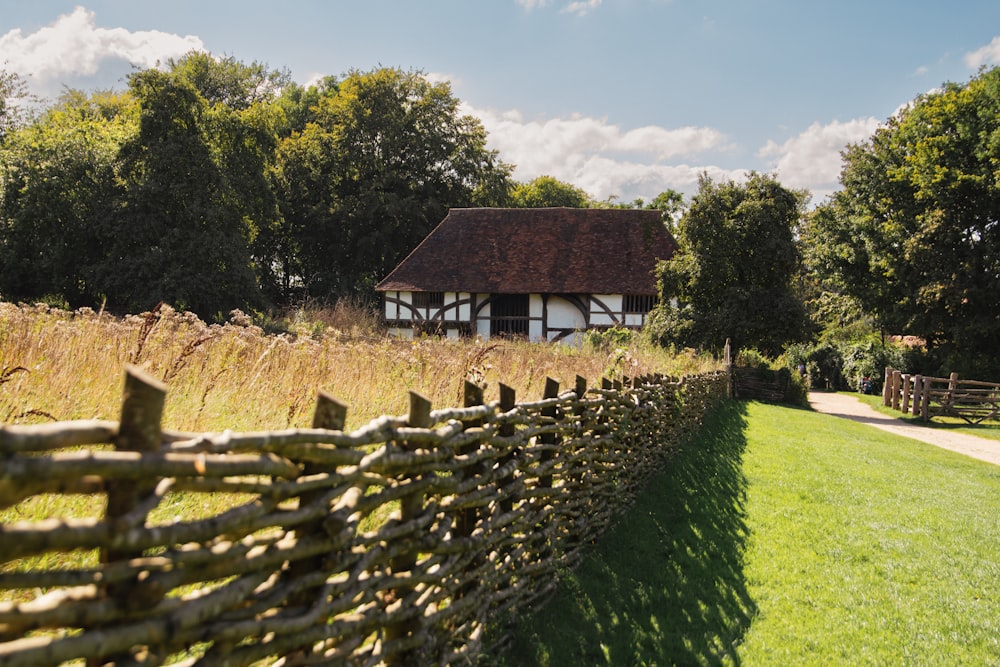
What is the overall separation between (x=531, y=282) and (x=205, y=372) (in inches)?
833

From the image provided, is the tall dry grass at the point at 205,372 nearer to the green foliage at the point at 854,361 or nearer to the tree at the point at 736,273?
the tree at the point at 736,273

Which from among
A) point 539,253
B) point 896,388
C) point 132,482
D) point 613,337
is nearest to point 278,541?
point 132,482

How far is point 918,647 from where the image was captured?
4.48 m

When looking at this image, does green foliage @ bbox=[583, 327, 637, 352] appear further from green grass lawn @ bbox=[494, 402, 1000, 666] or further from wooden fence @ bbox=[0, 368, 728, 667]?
wooden fence @ bbox=[0, 368, 728, 667]

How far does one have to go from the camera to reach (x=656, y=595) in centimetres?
468

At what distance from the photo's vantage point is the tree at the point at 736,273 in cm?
2294

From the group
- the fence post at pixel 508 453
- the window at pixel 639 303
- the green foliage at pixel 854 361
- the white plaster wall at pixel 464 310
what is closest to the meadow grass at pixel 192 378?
the fence post at pixel 508 453

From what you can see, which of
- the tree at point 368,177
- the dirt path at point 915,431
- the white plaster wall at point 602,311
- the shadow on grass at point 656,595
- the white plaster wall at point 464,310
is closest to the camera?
the shadow on grass at point 656,595

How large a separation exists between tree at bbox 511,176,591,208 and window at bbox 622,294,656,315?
26293 millimetres

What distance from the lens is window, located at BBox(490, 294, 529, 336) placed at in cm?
2605

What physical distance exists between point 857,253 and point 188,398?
30.8 m

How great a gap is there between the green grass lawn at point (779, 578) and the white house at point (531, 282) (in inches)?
641

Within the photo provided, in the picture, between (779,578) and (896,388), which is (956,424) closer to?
(896,388)

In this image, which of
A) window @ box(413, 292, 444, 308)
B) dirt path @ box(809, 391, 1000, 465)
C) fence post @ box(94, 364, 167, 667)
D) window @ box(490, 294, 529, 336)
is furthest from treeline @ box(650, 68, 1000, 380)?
fence post @ box(94, 364, 167, 667)
